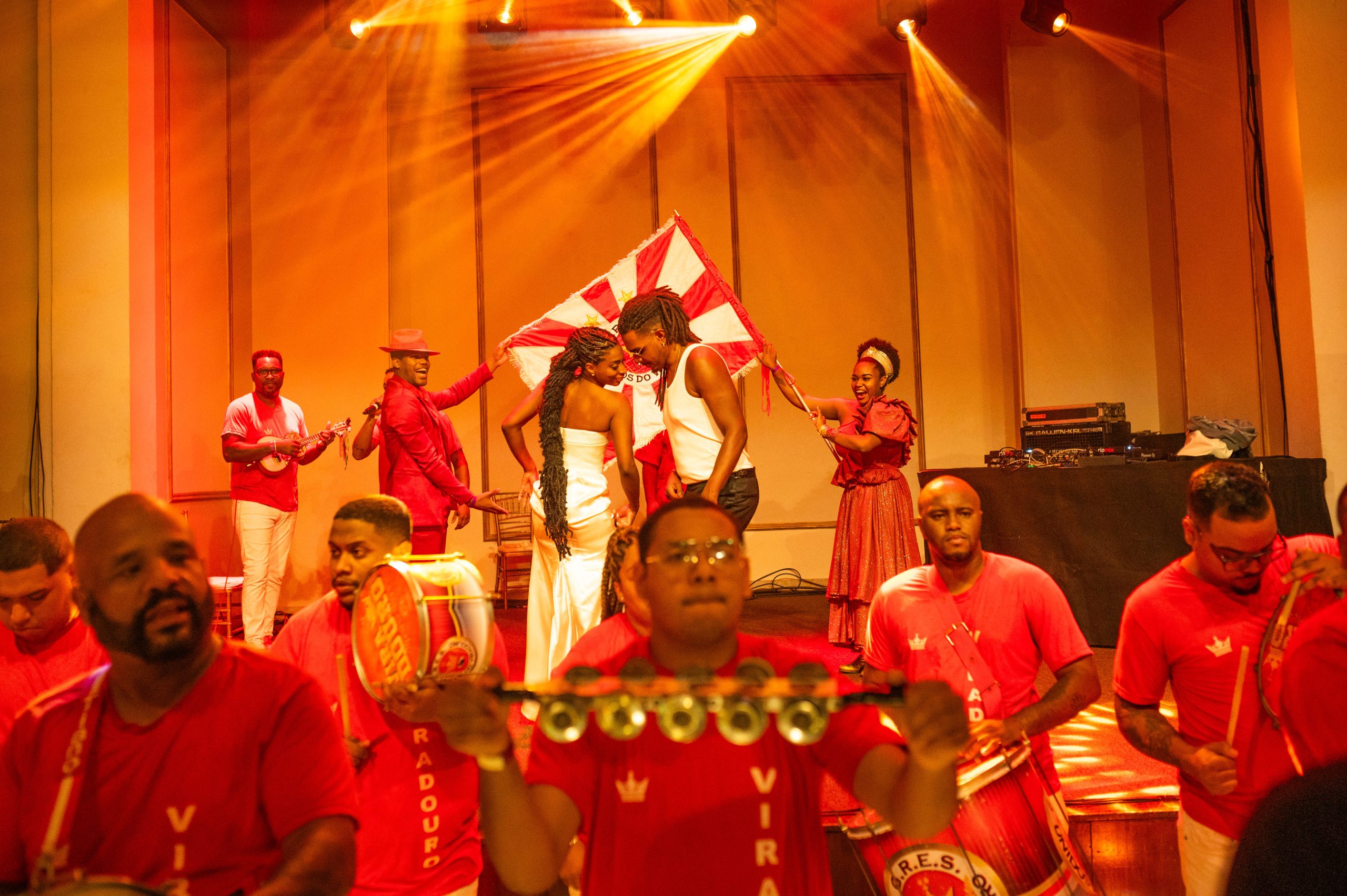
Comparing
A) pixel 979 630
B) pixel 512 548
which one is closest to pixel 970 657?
pixel 979 630

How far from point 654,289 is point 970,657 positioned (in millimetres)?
Answer: 4312

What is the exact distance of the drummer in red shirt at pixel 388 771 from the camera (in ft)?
8.49

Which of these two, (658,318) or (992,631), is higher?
(658,318)

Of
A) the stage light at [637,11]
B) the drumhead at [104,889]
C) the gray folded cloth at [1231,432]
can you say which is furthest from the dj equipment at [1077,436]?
the drumhead at [104,889]

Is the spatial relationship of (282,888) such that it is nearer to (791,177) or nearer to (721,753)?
(721,753)

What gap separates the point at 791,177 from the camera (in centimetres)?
985

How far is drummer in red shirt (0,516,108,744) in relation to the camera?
2.78 meters

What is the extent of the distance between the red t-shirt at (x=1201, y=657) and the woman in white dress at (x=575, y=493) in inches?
95.4

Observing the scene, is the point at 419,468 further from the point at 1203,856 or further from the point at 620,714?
the point at 620,714

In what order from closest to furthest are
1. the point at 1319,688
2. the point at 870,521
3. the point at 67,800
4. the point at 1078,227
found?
the point at 67,800
the point at 1319,688
the point at 870,521
the point at 1078,227

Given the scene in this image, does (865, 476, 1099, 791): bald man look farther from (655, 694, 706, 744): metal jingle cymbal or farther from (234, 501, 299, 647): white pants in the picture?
(234, 501, 299, 647): white pants

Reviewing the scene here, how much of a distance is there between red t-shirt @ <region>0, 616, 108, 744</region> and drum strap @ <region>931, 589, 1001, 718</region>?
2.44 metres

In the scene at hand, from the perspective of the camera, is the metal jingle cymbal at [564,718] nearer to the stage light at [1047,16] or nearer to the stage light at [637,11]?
the stage light at [637,11]

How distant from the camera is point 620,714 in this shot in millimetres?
1449
